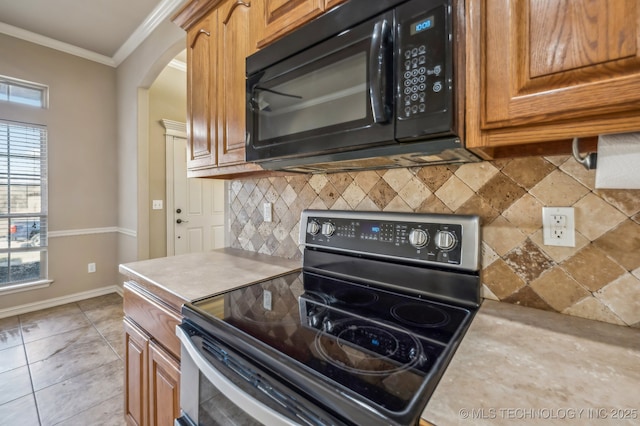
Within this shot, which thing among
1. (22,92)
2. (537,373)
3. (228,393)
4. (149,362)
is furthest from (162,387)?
(22,92)

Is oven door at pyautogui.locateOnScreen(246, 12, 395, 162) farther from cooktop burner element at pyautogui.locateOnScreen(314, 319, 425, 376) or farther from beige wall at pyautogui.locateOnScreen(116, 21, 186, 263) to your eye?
beige wall at pyautogui.locateOnScreen(116, 21, 186, 263)

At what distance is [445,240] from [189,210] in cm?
371

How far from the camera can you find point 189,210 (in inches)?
Result: 155

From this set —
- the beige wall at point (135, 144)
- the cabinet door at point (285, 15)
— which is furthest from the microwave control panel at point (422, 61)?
the beige wall at point (135, 144)

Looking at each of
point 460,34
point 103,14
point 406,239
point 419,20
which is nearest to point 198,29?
point 419,20

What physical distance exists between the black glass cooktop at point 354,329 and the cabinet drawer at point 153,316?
19cm

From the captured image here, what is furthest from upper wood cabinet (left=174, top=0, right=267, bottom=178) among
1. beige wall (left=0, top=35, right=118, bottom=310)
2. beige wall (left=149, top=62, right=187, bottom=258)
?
beige wall (left=0, top=35, right=118, bottom=310)

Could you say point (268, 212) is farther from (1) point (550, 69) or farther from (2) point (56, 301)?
(2) point (56, 301)

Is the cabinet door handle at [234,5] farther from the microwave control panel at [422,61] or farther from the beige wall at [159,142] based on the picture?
the beige wall at [159,142]

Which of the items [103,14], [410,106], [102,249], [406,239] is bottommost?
[102,249]

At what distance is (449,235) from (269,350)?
0.68m

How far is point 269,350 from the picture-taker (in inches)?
26.4

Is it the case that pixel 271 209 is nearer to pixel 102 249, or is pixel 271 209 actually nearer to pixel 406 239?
pixel 406 239

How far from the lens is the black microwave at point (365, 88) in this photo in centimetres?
71
